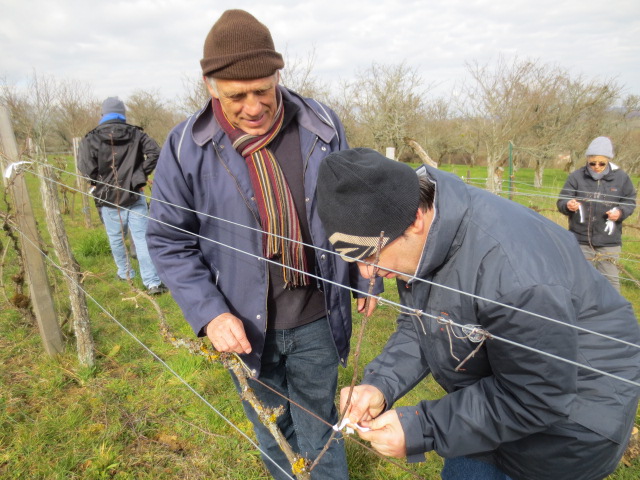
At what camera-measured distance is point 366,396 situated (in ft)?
4.94

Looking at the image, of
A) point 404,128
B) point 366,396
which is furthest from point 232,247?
point 404,128

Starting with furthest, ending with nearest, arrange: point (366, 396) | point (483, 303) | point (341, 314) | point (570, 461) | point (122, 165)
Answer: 1. point (122, 165)
2. point (341, 314)
3. point (366, 396)
4. point (570, 461)
5. point (483, 303)

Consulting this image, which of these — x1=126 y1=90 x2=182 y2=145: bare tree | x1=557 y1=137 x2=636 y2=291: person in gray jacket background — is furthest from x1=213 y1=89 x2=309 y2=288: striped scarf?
x1=126 y1=90 x2=182 y2=145: bare tree

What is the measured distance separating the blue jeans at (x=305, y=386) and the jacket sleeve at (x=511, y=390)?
0.67 metres

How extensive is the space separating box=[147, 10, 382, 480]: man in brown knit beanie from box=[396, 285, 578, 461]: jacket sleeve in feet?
1.87

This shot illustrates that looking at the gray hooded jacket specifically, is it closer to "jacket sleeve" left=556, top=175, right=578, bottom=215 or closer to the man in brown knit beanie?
the man in brown knit beanie

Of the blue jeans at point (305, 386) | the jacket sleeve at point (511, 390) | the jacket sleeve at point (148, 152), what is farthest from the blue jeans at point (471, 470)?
the jacket sleeve at point (148, 152)

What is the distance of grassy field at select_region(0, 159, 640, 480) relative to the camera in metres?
2.38

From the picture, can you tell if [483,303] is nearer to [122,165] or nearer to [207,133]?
[207,133]

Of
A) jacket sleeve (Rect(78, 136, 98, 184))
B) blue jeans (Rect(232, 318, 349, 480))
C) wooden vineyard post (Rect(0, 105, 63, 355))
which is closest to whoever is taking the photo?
blue jeans (Rect(232, 318, 349, 480))

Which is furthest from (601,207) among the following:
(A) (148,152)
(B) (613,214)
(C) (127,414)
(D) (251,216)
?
(A) (148,152)

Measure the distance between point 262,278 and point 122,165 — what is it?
376 centimetres

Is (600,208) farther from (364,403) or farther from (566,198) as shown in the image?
(364,403)

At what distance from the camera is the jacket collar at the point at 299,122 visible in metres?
1.66
